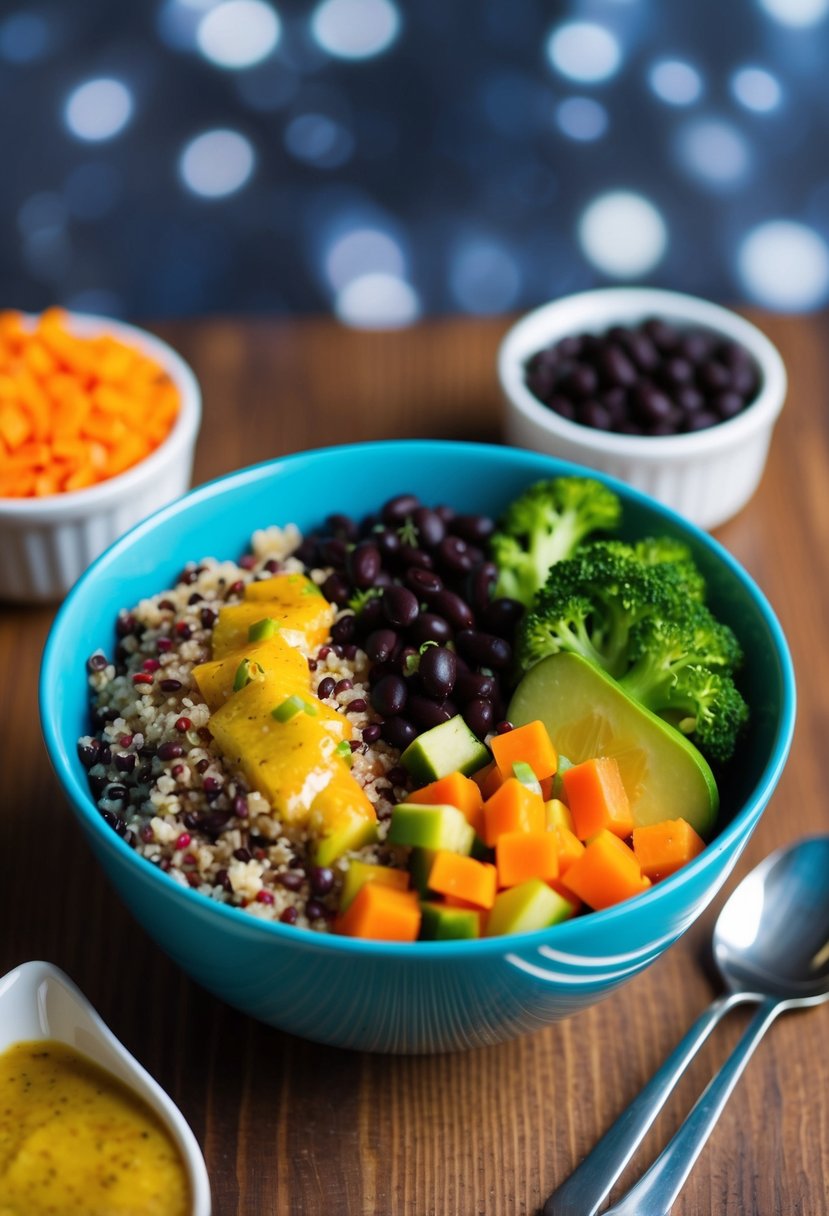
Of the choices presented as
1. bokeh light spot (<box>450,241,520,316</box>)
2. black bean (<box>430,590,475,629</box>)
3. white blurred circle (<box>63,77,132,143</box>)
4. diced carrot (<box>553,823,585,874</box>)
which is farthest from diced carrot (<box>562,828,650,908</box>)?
white blurred circle (<box>63,77,132,143</box>)

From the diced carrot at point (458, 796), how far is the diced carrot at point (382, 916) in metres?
0.18

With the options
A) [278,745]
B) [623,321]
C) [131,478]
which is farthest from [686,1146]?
[623,321]

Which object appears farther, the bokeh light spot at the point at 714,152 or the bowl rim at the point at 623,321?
the bokeh light spot at the point at 714,152

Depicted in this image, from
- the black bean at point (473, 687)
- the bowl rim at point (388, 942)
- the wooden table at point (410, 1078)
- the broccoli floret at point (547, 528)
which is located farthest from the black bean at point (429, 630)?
the wooden table at point (410, 1078)

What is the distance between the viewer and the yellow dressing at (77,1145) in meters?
1.76

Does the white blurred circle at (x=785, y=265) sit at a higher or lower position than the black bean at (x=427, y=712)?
lower

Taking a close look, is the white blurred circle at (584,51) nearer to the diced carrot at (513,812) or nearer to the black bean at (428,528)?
the black bean at (428,528)

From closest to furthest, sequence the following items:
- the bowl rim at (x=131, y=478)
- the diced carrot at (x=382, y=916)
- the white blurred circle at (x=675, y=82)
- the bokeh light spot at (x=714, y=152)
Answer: the diced carrot at (x=382, y=916) < the bowl rim at (x=131, y=478) < the white blurred circle at (x=675, y=82) < the bokeh light spot at (x=714, y=152)

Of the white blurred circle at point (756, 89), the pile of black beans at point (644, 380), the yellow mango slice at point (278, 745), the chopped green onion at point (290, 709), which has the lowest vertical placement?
the pile of black beans at point (644, 380)

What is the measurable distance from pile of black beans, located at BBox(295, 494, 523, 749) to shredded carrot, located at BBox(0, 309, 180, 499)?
0.62 meters

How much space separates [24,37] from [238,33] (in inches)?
26.0

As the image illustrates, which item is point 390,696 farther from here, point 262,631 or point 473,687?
point 262,631

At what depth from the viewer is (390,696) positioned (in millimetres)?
2193

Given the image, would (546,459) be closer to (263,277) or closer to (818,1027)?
(818,1027)
